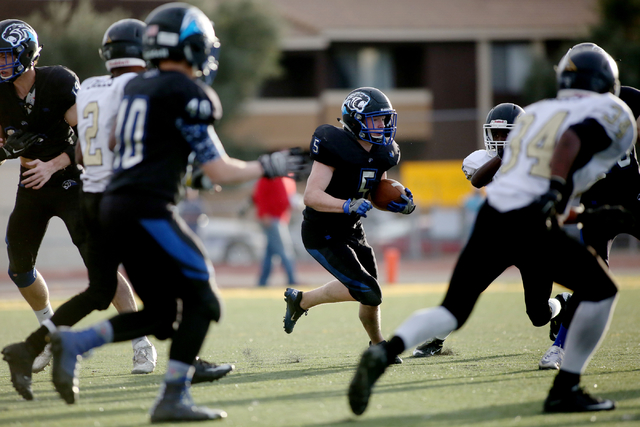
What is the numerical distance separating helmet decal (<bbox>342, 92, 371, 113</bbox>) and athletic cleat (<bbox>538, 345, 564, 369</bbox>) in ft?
6.66

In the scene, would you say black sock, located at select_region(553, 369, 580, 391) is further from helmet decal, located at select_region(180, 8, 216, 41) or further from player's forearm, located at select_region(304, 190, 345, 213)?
helmet decal, located at select_region(180, 8, 216, 41)

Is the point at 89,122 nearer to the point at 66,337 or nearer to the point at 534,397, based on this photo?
the point at 66,337

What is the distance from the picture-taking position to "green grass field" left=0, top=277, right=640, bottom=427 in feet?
11.1

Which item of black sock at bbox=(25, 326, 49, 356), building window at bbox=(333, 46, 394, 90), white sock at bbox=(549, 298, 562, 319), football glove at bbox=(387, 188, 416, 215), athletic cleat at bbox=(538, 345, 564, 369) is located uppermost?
football glove at bbox=(387, 188, 416, 215)

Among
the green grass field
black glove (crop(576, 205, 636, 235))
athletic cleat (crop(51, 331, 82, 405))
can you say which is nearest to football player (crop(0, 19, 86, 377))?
the green grass field

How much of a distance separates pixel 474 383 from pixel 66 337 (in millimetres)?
2234

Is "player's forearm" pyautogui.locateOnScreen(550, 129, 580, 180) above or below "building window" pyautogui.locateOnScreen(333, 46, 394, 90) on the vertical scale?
above

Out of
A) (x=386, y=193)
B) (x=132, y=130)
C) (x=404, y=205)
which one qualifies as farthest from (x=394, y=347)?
(x=386, y=193)

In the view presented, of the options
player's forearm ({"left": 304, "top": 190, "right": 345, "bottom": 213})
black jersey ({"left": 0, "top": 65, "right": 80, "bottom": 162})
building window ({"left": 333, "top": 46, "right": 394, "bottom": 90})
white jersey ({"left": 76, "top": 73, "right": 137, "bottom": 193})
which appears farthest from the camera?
building window ({"left": 333, "top": 46, "right": 394, "bottom": 90})

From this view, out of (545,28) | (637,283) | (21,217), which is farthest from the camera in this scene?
(545,28)

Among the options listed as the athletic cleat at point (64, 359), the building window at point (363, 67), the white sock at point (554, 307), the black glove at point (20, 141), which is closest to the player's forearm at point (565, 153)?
the white sock at point (554, 307)

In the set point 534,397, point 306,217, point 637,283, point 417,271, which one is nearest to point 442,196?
point 417,271

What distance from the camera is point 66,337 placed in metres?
3.40

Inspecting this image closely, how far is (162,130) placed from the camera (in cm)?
328
